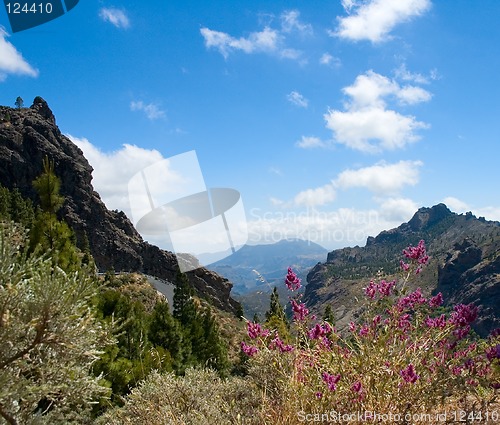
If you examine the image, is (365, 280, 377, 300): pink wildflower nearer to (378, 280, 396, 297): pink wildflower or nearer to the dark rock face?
(378, 280, 396, 297): pink wildflower

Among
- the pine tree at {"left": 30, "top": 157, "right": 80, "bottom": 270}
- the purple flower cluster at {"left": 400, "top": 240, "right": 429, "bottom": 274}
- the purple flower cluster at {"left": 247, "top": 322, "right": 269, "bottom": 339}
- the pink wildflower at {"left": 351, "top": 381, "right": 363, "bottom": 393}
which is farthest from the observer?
the pine tree at {"left": 30, "top": 157, "right": 80, "bottom": 270}

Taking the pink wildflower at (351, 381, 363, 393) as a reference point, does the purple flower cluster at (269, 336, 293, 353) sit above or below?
above

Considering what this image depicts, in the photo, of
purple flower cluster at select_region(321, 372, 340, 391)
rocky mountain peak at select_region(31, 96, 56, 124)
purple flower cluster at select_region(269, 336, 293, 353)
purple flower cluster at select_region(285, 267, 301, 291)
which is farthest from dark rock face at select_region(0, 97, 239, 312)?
purple flower cluster at select_region(321, 372, 340, 391)

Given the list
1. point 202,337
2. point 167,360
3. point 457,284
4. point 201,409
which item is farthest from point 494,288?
point 201,409

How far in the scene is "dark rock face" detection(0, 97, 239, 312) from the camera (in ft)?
280

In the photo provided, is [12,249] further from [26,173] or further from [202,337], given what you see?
[26,173]

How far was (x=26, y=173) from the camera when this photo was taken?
85688 millimetres

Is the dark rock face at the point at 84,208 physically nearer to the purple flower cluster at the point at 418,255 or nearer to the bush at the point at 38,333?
the purple flower cluster at the point at 418,255

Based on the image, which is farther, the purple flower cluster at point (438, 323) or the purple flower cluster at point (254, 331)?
the purple flower cluster at point (254, 331)

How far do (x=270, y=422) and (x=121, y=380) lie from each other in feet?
38.7

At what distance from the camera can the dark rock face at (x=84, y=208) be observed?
280ft

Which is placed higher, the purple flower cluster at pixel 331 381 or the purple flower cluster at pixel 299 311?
the purple flower cluster at pixel 299 311

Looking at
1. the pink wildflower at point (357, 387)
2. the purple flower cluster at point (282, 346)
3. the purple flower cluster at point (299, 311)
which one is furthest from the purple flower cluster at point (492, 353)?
the purple flower cluster at point (282, 346)

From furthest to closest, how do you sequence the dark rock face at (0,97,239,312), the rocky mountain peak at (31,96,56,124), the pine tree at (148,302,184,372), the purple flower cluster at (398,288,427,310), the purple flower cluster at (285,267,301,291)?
the rocky mountain peak at (31,96,56,124) < the dark rock face at (0,97,239,312) < the pine tree at (148,302,184,372) < the purple flower cluster at (285,267,301,291) < the purple flower cluster at (398,288,427,310)
